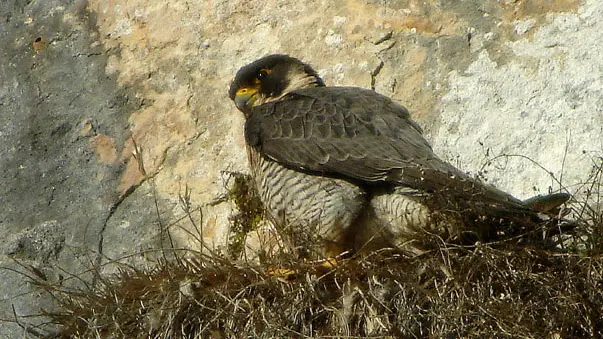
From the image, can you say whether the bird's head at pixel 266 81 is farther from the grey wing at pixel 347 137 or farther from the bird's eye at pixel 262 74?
the grey wing at pixel 347 137

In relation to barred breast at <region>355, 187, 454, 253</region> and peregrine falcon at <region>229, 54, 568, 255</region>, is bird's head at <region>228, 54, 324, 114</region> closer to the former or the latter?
peregrine falcon at <region>229, 54, 568, 255</region>

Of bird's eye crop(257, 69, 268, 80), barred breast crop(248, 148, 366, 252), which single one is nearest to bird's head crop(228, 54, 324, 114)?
bird's eye crop(257, 69, 268, 80)

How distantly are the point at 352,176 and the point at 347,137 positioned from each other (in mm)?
214

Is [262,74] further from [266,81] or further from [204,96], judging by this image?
[204,96]

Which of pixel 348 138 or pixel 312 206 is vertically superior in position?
pixel 348 138

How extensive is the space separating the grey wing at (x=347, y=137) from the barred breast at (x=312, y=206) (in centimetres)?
4

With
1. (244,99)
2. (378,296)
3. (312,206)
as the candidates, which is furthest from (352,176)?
(244,99)

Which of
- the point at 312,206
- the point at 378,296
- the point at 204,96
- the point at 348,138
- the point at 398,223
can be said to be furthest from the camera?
the point at 204,96

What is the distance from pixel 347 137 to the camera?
404cm

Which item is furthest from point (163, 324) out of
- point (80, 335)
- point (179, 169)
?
point (179, 169)

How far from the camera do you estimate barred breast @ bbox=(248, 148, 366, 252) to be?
3.86 m

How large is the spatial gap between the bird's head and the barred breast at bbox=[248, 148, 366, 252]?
0.51 meters

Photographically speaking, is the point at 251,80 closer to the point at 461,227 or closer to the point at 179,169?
the point at 179,169

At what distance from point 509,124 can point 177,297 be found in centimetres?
155
